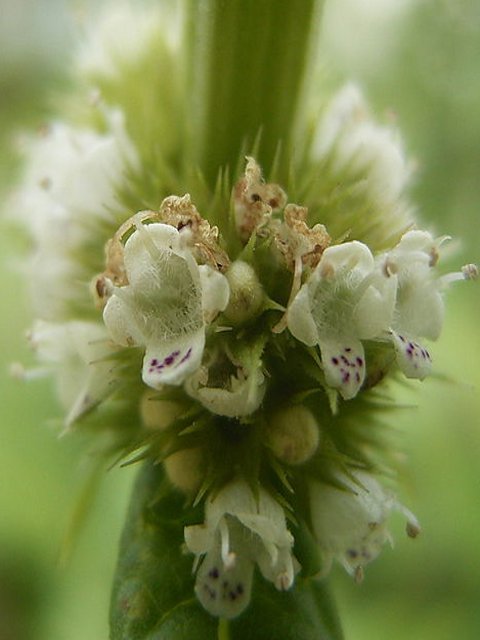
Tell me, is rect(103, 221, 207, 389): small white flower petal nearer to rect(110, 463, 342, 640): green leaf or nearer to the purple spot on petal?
the purple spot on petal

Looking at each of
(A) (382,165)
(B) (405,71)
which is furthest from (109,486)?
(B) (405,71)

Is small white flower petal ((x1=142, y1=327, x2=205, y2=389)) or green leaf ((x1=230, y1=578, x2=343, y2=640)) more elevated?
small white flower petal ((x1=142, y1=327, x2=205, y2=389))

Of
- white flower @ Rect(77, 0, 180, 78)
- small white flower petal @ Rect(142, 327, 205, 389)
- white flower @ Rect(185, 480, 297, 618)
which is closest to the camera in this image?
small white flower petal @ Rect(142, 327, 205, 389)

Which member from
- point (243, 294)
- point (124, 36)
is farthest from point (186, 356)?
point (124, 36)

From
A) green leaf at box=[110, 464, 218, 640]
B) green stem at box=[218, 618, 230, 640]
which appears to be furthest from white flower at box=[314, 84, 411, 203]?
green stem at box=[218, 618, 230, 640]

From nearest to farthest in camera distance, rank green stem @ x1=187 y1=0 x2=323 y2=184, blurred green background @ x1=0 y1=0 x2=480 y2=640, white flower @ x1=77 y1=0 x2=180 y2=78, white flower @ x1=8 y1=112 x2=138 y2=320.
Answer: green stem @ x1=187 y1=0 x2=323 y2=184 < white flower @ x1=8 y1=112 x2=138 y2=320 < white flower @ x1=77 y1=0 x2=180 y2=78 < blurred green background @ x1=0 y1=0 x2=480 y2=640

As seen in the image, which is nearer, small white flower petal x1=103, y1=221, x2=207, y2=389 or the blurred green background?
small white flower petal x1=103, y1=221, x2=207, y2=389

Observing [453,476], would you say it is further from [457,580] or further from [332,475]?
[332,475]

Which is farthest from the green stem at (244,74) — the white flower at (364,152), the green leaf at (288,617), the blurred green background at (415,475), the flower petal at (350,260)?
the blurred green background at (415,475)
